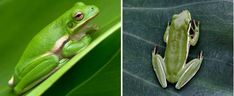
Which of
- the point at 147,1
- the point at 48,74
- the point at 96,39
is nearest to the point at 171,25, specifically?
the point at 147,1

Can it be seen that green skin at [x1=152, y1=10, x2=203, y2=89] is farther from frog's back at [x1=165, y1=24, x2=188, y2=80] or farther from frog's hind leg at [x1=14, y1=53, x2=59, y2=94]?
frog's hind leg at [x1=14, y1=53, x2=59, y2=94]

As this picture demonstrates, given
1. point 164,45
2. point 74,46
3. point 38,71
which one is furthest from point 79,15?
point 164,45

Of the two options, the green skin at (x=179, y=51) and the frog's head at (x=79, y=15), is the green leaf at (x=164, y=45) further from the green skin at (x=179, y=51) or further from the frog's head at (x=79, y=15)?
the frog's head at (x=79, y=15)

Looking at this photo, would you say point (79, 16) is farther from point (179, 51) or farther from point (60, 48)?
point (179, 51)

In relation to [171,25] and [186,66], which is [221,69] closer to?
[186,66]

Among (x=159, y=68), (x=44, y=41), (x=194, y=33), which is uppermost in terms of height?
(x=44, y=41)
